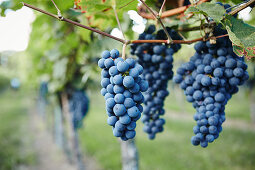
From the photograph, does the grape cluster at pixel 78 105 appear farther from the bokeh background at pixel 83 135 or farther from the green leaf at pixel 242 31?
the green leaf at pixel 242 31

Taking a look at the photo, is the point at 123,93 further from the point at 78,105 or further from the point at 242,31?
the point at 78,105

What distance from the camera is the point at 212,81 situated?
0.86 m

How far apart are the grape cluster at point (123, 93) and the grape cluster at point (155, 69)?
0.35m

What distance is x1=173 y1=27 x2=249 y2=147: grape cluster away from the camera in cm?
85

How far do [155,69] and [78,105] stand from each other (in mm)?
3567

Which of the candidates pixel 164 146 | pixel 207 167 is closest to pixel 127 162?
pixel 207 167

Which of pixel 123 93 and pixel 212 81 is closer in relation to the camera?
pixel 123 93

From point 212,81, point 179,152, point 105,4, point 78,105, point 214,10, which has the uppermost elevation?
point 105,4

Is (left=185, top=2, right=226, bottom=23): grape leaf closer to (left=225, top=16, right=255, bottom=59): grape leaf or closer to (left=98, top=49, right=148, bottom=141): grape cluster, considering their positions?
(left=225, top=16, right=255, bottom=59): grape leaf

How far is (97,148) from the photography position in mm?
8352

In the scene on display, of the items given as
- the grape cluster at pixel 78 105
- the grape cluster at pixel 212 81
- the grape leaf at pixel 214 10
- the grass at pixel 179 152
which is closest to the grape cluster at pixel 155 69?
the grape cluster at pixel 212 81

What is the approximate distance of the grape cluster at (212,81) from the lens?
854mm

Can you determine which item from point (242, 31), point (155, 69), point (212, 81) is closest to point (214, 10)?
point (242, 31)

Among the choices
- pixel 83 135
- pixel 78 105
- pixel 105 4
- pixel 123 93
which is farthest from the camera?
pixel 83 135
